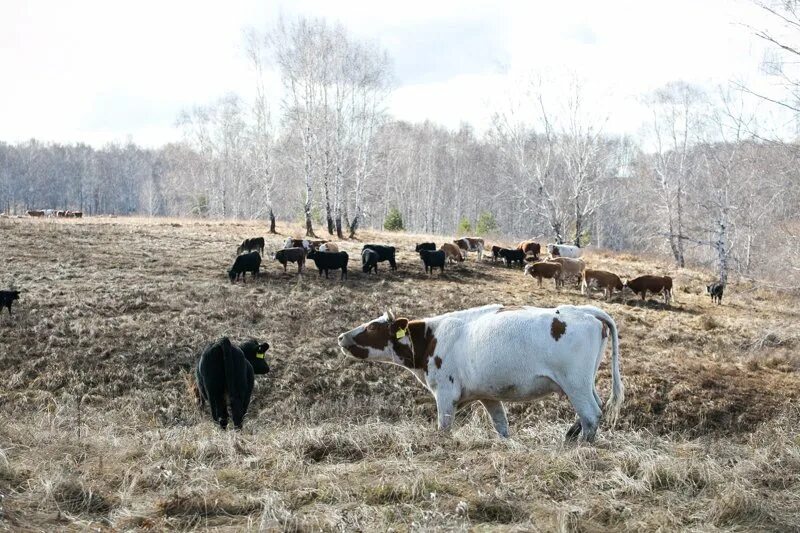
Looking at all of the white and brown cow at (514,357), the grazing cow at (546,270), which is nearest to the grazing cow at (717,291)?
the grazing cow at (546,270)

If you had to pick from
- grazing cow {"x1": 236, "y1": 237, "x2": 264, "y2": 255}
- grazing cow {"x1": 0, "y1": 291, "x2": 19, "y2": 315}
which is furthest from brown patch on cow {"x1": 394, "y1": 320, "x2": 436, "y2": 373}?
grazing cow {"x1": 236, "y1": 237, "x2": 264, "y2": 255}

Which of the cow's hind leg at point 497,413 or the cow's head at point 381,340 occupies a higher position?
the cow's head at point 381,340

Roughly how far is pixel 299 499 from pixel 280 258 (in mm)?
19074

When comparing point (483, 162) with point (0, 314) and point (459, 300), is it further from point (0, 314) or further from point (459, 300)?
point (0, 314)

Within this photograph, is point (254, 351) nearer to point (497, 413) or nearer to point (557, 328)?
point (497, 413)

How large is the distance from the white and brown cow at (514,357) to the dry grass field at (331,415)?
0.49 m

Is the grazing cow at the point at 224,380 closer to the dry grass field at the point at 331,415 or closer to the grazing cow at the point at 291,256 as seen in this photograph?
the dry grass field at the point at 331,415

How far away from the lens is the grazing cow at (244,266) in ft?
66.8

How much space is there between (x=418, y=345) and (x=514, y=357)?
139cm

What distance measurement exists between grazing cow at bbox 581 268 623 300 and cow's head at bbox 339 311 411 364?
614 inches

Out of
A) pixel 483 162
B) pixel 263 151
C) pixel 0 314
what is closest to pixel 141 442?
pixel 0 314

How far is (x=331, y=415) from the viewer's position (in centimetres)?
984

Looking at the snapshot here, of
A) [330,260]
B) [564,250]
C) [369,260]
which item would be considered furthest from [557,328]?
[564,250]

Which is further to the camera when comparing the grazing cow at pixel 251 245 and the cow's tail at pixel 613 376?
the grazing cow at pixel 251 245
